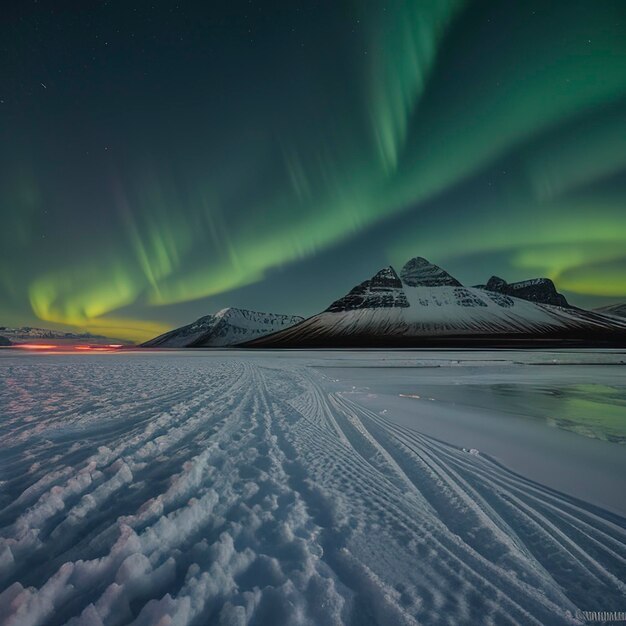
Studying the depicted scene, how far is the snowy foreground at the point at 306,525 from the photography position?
6.93 feet

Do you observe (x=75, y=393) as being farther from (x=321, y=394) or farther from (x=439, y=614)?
(x=439, y=614)

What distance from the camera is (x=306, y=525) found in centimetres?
310

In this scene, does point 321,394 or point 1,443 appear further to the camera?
point 321,394

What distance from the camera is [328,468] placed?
4496mm

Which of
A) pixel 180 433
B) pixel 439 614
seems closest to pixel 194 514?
pixel 439 614

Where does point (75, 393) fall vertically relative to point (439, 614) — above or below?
above

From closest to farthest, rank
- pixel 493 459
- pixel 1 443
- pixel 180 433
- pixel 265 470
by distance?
pixel 265 470, pixel 493 459, pixel 1 443, pixel 180 433

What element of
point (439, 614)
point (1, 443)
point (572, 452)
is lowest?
point (572, 452)

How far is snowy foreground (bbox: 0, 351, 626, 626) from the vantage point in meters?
2.11

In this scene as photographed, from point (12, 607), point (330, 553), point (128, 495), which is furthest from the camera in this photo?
point (128, 495)

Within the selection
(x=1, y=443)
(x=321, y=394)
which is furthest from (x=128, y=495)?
(x=321, y=394)

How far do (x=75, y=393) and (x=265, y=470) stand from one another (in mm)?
9687

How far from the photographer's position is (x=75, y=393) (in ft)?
35.5

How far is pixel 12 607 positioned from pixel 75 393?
1078 centimetres
